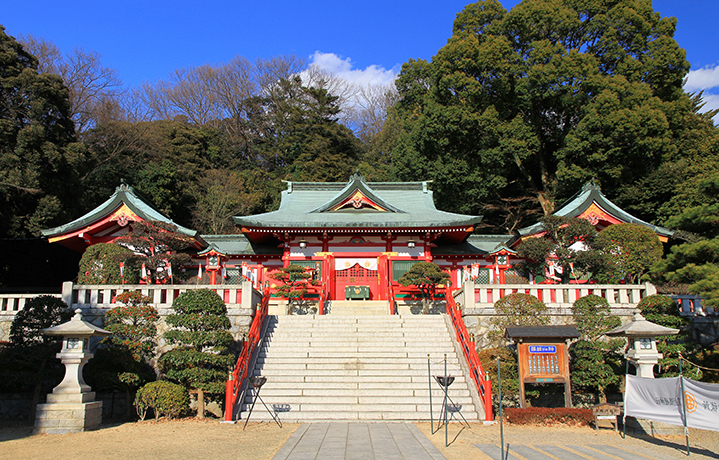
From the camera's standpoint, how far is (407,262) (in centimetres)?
1945

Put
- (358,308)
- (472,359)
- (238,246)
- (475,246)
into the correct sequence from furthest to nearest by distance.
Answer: (475,246), (238,246), (358,308), (472,359)

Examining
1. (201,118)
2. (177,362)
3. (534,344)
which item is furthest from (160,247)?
(201,118)

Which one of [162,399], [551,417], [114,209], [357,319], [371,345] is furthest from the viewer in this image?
[114,209]

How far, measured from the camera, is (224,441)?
340 inches

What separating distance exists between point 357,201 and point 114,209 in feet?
33.7

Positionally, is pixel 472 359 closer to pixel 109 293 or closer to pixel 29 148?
pixel 109 293

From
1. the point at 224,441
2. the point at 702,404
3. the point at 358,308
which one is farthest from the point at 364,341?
the point at 702,404

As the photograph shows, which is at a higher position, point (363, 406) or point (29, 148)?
point (29, 148)

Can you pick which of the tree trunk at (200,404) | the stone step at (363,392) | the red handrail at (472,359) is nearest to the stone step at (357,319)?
the red handrail at (472,359)

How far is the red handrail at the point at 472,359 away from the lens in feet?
33.9

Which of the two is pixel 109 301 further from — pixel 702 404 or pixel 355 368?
pixel 702 404

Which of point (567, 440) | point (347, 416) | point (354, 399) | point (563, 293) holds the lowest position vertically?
point (567, 440)

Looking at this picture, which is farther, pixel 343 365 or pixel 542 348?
pixel 343 365

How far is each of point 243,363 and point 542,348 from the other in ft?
23.6
